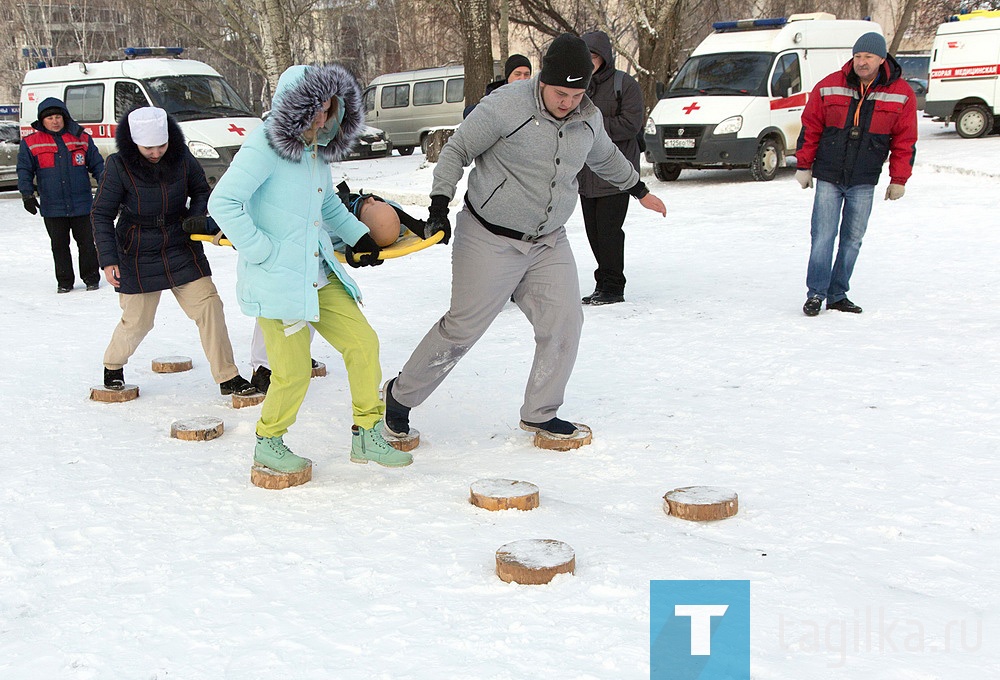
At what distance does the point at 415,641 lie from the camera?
3021mm

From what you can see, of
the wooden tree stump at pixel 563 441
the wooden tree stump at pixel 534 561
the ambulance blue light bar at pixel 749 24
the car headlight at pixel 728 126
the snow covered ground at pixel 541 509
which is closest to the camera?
the snow covered ground at pixel 541 509

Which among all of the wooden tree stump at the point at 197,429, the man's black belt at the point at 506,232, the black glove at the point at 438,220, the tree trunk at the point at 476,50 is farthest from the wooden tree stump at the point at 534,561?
the tree trunk at the point at 476,50

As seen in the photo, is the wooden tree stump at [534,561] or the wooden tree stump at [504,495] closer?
the wooden tree stump at [534,561]

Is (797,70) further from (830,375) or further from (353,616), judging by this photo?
(353,616)

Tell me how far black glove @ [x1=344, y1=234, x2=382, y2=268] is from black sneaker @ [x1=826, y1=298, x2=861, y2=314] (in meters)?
4.22

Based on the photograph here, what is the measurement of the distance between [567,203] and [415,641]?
7.89 ft

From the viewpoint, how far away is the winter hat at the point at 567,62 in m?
4.28

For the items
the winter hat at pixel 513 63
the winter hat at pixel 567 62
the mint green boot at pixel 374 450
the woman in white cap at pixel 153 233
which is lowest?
the mint green boot at pixel 374 450

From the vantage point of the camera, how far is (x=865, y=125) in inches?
276

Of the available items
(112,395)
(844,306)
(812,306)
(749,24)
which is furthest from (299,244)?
(749,24)

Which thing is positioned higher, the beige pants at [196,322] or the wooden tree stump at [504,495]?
the beige pants at [196,322]

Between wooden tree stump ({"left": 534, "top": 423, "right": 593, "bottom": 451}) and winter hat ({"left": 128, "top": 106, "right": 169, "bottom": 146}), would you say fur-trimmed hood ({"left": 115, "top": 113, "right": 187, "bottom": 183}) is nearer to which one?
winter hat ({"left": 128, "top": 106, "right": 169, "bottom": 146})

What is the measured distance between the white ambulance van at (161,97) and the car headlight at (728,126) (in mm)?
7720

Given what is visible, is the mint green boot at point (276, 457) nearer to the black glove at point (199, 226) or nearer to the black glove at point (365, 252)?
the black glove at point (365, 252)
